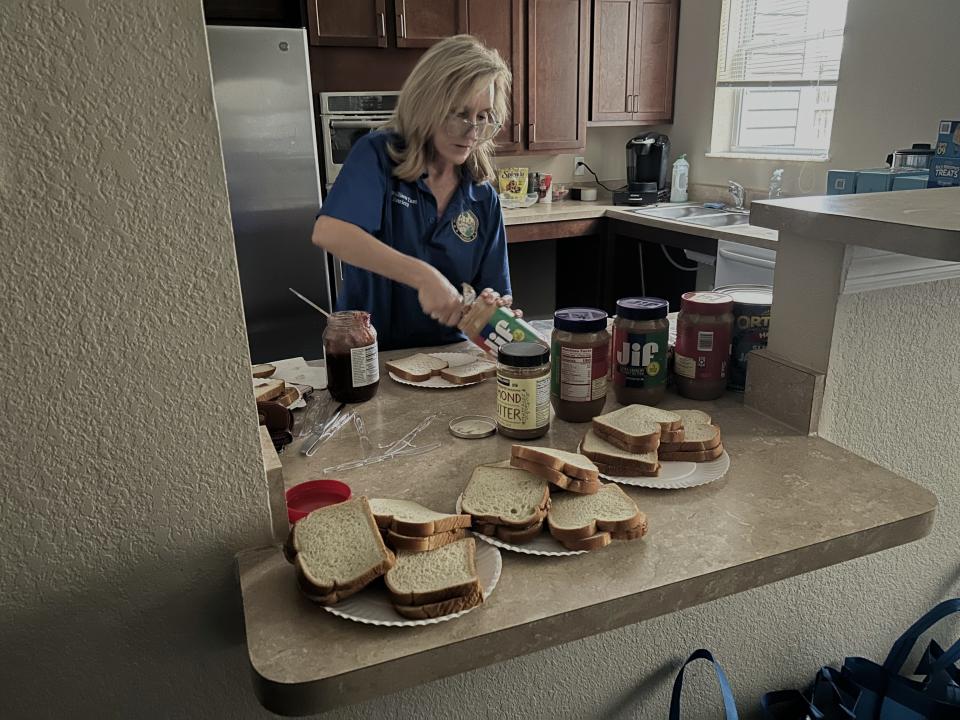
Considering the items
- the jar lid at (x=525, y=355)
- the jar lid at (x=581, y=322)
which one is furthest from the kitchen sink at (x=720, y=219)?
the jar lid at (x=525, y=355)

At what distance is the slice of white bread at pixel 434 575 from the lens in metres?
0.80

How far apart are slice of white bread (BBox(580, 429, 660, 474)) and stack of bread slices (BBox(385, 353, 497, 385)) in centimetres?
41

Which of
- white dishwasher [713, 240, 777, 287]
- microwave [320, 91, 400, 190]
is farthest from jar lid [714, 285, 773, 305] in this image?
microwave [320, 91, 400, 190]

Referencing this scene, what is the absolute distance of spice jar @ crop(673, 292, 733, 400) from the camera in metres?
1.33

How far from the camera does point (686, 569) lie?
2.91ft

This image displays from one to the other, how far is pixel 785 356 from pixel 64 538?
3.72 feet

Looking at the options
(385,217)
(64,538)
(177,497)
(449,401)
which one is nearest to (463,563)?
(177,497)

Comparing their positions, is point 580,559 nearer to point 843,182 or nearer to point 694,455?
point 694,455

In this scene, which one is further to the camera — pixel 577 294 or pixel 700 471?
pixel 577 294

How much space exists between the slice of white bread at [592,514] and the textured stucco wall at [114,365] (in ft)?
1.22

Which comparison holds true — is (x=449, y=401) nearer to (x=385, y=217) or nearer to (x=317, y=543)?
(x=317, y=543)

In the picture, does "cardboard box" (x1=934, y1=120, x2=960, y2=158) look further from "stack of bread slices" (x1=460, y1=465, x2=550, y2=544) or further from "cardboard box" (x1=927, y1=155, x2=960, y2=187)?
"stack of bread slices" (x1=460, y1=465, x2=550, y2=544)

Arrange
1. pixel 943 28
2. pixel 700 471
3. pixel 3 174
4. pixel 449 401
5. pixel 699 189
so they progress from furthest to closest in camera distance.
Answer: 1. pixel 699 189
2. pixel 943 28
3. pixel 449 401
4. pixel 700 471
5. pixel 3 174

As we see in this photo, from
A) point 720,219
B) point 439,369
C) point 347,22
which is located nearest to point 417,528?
point 439,369
